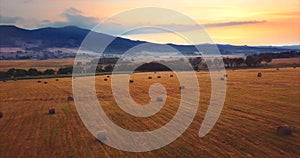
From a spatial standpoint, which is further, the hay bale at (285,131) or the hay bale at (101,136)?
the hay bale at (101,136)

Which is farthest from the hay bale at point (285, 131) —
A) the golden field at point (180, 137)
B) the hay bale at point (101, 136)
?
the hay bale at point (101, 136)

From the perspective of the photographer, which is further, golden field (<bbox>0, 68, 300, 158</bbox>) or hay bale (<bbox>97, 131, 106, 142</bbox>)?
hay bale (<bbox>97, 131, 106, 142</bbox>)

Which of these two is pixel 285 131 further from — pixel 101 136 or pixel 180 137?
pixel 101 136

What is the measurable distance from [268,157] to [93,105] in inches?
843

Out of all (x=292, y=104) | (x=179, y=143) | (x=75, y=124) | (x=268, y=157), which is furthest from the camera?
(x=292, y=104)

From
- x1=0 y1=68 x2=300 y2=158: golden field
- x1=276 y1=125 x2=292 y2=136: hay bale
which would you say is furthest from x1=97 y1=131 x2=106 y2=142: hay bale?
x1=276 y1=125 x2=292 y2=136: hay bale

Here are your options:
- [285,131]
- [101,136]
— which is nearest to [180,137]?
[101,136]

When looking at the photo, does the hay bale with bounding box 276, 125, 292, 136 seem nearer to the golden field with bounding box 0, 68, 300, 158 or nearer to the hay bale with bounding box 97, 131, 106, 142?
the golden field with bounding box 0, 68, 300, 158

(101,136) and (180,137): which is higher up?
(101,136)

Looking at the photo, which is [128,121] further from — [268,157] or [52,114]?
[268,157]

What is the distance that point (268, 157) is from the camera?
1620 centimetres

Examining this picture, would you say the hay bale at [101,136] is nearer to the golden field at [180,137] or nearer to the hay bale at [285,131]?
the golden field at [180,137]

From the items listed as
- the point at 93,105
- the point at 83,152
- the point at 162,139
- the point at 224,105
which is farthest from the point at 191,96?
the point at 83,152

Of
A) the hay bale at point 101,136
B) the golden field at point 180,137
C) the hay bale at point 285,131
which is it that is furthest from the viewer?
the hay bale at point 101,136
